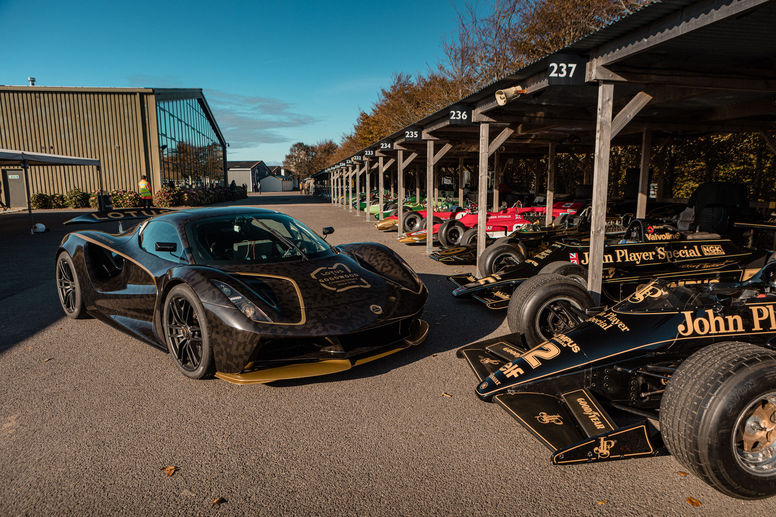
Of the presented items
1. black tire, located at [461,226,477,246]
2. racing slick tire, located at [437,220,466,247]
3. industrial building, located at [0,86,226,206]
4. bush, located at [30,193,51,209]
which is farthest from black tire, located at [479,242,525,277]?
bush, located at [30,193,51,209]

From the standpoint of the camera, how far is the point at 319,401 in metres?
3.41

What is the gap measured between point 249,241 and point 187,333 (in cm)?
109

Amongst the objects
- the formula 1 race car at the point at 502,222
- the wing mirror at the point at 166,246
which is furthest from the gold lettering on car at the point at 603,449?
the formula 1 race car at the point at 502,222

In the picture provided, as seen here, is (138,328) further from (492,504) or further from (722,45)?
(722,45)

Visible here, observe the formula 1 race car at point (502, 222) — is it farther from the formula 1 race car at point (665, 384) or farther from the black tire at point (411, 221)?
the formula 1 race car at point (665, 384)

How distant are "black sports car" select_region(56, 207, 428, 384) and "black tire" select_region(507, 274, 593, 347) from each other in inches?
32.7

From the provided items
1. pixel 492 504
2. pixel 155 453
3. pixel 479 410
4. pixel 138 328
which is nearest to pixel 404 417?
pixel 479 410

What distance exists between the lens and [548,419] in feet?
9.26

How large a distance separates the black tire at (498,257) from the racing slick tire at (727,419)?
15.6 feet

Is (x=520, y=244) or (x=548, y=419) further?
(x=520, y=244)

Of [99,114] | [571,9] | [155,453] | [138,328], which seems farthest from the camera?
[99,114]

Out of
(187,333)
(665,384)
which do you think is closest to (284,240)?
(187,333)

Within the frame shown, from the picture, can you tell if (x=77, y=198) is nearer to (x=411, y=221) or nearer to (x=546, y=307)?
(x=411, y=221)

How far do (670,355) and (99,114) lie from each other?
33.0 metres
